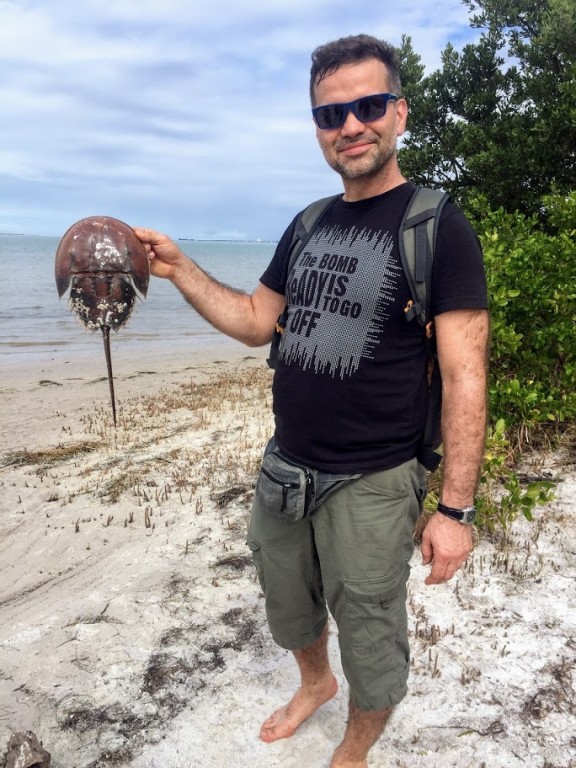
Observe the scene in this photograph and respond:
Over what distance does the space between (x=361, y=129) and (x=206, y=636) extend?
264 centimetres

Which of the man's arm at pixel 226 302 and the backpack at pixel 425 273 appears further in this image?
the man's arm at pixel 226 302

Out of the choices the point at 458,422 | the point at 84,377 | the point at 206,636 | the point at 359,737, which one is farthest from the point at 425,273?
the point at 84,377

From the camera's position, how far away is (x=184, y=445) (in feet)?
19.9

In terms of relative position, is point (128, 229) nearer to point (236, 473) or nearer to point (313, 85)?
point (313, 85)

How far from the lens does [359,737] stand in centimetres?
234

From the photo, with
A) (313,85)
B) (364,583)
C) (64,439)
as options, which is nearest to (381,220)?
(313,85)

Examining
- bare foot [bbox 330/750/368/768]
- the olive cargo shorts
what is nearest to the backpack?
the olive cargo shorts

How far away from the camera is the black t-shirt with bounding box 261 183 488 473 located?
6.61 ft

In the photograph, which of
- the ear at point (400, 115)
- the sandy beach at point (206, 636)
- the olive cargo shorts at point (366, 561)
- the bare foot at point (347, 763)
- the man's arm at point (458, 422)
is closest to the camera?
the man's arm at point (458, 422)

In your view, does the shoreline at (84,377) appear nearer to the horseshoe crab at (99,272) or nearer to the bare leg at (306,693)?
the bare leg at (306,693)

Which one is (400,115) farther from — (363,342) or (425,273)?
(363,342)

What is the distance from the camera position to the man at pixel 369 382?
2.01 metres

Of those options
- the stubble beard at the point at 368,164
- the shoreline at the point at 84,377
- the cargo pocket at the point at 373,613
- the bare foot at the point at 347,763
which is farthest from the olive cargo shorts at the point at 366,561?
the shoreline at the point at 84,377

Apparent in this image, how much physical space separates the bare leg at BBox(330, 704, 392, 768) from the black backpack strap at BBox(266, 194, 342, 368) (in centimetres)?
144
